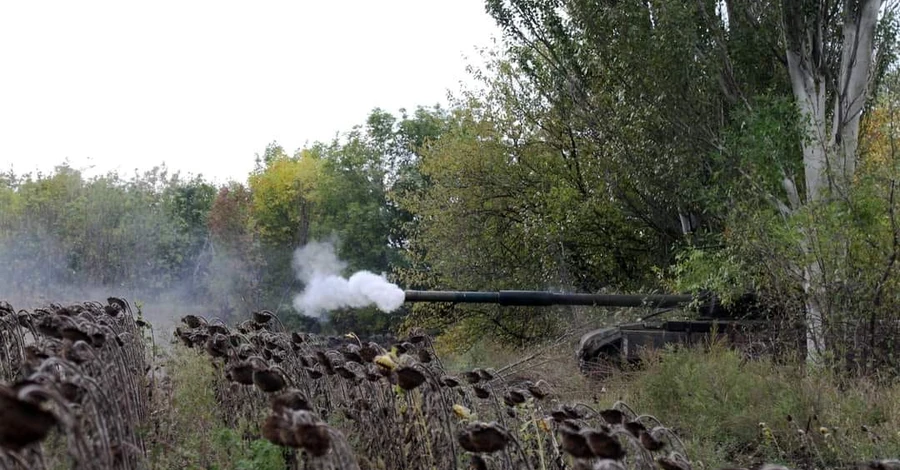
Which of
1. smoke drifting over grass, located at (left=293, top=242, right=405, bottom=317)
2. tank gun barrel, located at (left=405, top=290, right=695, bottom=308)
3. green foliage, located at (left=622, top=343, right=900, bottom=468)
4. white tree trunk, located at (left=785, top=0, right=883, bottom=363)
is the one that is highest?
white tree trunk, located at (left=785, top=0, right=883, bottom=363)

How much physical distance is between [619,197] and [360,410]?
14.1 meters

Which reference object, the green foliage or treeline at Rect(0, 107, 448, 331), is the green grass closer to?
the green foliage

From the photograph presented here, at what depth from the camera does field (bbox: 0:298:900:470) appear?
258 cm

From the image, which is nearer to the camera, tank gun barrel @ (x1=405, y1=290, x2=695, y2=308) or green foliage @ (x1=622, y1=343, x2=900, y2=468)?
green foliage @ (x1=622, y1=343, x2=900, y2=468)

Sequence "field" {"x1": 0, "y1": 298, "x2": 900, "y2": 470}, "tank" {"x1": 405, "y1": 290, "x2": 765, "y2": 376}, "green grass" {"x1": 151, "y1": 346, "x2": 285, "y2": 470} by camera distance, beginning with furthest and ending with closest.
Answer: "tank" {"x1": 405, "y1": 290, "x2": 765, "y2": 376}
"green grass" {"x1": 151, "y1": 346, "x2": 285, "y2": 470}
"field" {"x1": 0, "y1": 298, "x2": 900, "y2": 470}

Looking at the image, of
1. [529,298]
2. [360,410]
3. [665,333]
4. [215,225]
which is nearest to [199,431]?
[360,410]

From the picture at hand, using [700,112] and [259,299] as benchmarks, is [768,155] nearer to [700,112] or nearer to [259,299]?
[700,112]

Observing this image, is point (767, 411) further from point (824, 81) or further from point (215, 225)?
point (215, 225)

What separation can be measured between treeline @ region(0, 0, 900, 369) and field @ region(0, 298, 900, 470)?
1838 millimetres

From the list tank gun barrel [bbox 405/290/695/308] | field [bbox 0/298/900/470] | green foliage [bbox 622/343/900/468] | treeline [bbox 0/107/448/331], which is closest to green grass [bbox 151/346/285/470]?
field [bbox 0/298/900/470]

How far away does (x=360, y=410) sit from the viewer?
5.15 meters

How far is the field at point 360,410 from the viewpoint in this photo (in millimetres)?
2582

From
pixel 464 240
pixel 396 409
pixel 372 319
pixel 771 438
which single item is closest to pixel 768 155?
pixel 771 438

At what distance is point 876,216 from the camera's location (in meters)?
10.2
